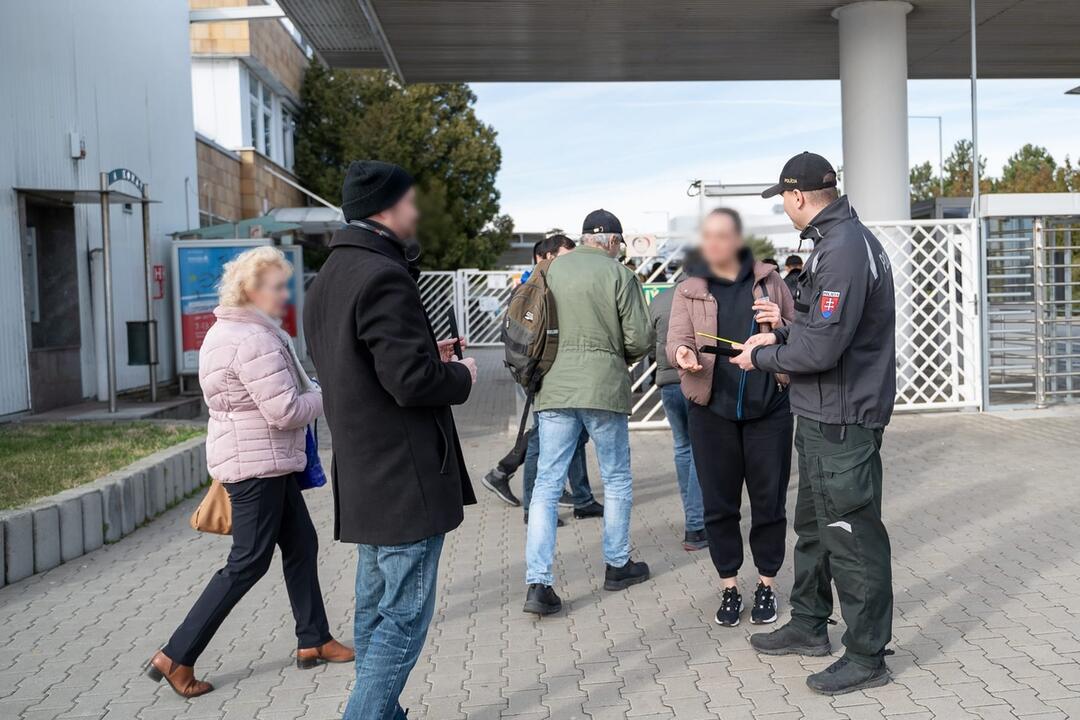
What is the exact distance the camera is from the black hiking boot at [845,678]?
Answer: 4.35 m

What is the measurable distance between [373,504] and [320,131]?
109ft

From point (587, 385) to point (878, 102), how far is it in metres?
9.43

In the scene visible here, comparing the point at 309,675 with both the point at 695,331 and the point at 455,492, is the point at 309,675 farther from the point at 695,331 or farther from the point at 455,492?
the point at 695,331

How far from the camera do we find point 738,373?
5.17 metres

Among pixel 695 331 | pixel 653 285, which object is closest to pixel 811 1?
pixel 653 285

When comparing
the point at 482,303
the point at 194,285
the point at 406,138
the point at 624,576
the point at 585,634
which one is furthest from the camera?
the point at 406,138

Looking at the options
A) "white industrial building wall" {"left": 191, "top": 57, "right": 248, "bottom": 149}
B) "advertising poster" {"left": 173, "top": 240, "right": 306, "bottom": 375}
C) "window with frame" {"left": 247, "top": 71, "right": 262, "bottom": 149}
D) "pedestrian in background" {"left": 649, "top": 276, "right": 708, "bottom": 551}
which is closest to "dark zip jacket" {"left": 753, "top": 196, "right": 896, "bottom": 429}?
"pedestrian in background" {"left": 649, "top": 276, "right": 708, "bottom": 551}

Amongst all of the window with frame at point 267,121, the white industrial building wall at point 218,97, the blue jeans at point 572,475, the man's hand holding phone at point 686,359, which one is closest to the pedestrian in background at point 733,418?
the man's hand holding phone at point 686,359

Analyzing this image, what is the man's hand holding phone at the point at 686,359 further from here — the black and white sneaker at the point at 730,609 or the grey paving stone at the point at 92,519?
the grey paving stone at the point at 92,519

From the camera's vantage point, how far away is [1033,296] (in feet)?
→ 42.8

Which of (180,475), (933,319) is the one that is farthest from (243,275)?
(933,319)

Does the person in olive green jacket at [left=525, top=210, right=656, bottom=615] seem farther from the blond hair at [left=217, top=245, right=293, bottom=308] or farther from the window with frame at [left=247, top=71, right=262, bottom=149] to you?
the window with frame at [left=247, top=71, right=262, bottom=149]

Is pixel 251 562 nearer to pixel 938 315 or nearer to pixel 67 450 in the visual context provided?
pixel 67 450

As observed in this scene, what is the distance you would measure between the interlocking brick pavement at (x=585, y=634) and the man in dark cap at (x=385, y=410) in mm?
979
